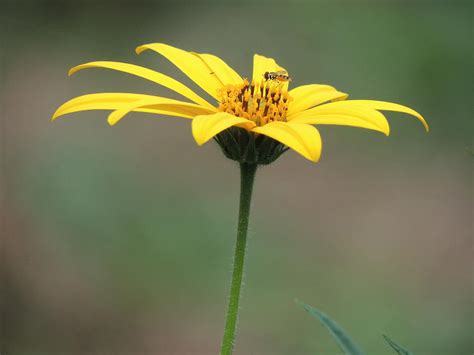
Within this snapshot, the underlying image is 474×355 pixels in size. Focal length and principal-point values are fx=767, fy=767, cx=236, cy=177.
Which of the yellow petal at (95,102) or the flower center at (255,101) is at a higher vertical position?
the flower center at (255,101)

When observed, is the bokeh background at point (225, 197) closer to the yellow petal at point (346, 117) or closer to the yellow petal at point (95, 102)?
the yellow petal at point (346, 117)

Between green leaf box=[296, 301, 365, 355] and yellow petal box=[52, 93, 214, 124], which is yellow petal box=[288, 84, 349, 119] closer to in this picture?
yellow petal box=[52, 93, 214, 124]

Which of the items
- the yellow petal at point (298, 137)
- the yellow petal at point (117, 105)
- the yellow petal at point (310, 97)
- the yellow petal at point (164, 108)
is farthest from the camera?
the yellow petal at point (310, 97)

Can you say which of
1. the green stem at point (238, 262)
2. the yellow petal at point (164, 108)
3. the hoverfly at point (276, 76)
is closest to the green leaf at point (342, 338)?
the green stem at point (238, 262)

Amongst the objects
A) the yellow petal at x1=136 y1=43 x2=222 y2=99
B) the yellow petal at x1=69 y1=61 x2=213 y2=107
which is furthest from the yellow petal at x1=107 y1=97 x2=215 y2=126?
the yellow petal at x1=136 y1=43 x2=222 y2=99

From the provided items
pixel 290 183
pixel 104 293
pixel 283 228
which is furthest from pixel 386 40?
pixel 104 293

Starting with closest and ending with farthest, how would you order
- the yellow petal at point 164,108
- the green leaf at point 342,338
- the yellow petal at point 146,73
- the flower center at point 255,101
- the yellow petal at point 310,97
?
1. the green leaf at point 342,338
2. the yellow petal at point 164,108
3. the yellow petal at point 146,73
4. the flower center at point 255,101
5. the yellow petal at point 310,97

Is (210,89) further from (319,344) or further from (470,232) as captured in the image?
(470,232)

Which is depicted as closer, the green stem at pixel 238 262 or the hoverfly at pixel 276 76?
the green stem at pixel 238 262

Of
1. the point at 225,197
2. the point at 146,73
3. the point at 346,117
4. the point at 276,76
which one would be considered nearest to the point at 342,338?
the point at 346,117
